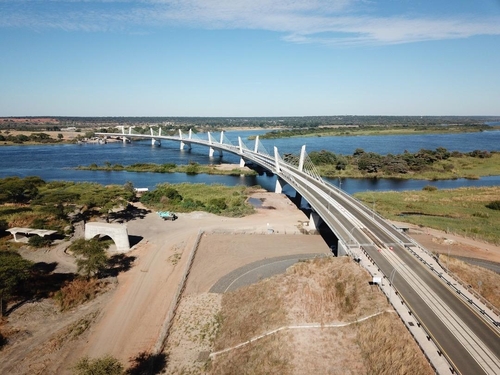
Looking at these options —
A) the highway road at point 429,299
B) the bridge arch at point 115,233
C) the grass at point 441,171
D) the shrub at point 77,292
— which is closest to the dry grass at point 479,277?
the highway road at point 429,299

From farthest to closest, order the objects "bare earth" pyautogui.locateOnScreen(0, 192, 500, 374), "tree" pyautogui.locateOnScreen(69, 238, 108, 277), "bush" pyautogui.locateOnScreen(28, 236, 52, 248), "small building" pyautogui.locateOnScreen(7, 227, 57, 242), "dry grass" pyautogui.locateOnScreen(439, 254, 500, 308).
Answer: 1. "small building" pyautogui.locateOnScreen(7, 227, 57, 242)
2. "bush" pyautogui.locateOnScreen(28, 236, 52, 248)
3. "tree" pyautogui.locateOnScreen(69, 238, 108, 277)
4. "dry grass" pyautogui.locateOnScreen(439, 254, 500, 308)
5. "bare earth" pyautogui.locateOnScreen(0, 192, 500, 374)

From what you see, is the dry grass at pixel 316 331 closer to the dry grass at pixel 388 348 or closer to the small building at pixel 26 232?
the dry grass at pixel 388 348

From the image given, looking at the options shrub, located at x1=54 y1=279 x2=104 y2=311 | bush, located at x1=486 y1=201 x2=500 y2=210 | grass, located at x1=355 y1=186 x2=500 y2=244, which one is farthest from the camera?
bush, located at x1=486 y1=201 x2=500 y2=210

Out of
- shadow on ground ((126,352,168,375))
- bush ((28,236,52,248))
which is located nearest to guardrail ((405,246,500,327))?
shadow on ground ((126,352,168,375))

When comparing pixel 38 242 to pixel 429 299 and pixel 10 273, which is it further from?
pixel 429 299

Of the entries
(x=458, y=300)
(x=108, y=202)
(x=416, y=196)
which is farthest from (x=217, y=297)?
(x=416, y=196)

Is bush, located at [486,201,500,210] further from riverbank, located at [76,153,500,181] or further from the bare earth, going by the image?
riverbank, located at [76,153,500,181]

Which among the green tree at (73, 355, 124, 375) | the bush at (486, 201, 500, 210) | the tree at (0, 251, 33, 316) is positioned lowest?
the bush at (486, 201, 500, 210)
